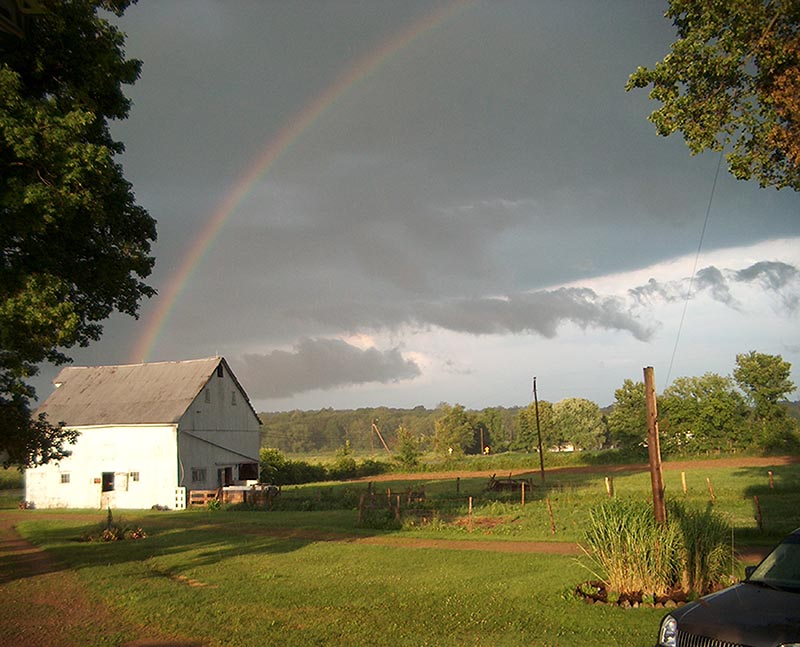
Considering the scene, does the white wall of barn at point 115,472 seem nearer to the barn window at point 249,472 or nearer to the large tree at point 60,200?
the barn window at point 249,472

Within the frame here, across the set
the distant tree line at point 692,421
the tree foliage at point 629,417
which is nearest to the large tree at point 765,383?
the distant tree line at point 692,421

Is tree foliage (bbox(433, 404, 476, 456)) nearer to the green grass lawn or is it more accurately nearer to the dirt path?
the dirt path

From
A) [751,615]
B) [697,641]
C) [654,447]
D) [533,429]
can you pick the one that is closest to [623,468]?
[654,447]

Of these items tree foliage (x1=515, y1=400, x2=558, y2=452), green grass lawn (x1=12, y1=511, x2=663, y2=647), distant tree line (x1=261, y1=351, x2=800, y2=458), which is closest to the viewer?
green grass lawn (x1=12, y1=511, x2=663, y2=647)

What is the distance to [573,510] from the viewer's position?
32.9 meters

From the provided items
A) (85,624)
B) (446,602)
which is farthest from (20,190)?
(446,602)

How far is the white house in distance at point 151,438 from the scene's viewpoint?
48.8 meters

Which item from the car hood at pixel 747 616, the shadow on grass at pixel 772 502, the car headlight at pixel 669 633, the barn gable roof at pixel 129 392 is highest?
the barn gable roof at pixel 129 392

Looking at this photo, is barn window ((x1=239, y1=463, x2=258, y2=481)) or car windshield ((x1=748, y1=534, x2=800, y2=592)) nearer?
car windshield ((x1=748, y1=534, x2=800, y2=592))

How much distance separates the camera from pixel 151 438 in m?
49.4

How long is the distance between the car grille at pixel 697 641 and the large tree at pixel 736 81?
1215 centimetres

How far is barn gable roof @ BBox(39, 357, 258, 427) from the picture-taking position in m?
51.1

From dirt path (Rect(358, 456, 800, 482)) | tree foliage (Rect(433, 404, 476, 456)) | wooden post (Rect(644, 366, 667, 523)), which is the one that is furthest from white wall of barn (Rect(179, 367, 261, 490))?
tree foliage (Rect(433, 404, 476, 456))

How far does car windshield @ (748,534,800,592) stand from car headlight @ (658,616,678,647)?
4.47ft
